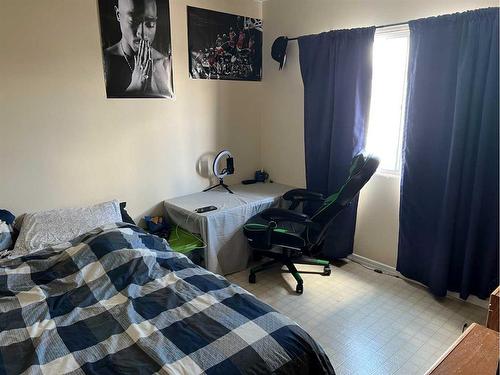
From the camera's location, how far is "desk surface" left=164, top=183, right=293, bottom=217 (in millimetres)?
3030

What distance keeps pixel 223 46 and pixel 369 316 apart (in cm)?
264

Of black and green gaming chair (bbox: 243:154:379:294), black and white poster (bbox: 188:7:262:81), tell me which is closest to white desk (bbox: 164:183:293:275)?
Result: black and green gaming chair (bbox: 243:154:379:294)

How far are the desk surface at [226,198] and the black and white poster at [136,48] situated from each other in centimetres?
94

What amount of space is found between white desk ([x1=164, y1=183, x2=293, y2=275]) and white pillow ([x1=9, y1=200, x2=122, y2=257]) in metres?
0.55

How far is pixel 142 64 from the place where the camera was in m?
2.89

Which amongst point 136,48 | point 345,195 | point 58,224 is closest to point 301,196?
point 345,195

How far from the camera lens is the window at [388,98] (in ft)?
9.50

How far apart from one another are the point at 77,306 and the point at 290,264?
5.67 feet

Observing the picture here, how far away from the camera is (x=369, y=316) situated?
2.53 m

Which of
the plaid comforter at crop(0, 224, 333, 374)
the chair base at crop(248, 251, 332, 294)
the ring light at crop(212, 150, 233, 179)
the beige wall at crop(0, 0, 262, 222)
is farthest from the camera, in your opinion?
the ring light at crop(212, 150, 233, 179)

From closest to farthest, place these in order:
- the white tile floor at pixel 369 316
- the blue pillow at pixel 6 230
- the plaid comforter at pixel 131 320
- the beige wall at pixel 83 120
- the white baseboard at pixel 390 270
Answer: the plaid comforter at pixel 131 320 → the white tile floor at pixel 369 316 → the blue pillow at pixel 6 230 → the beige wall at pixel 83 120 → the white baseboard at pixel 390 270

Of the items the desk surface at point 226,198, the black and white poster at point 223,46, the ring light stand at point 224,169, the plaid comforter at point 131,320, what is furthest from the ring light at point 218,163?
the plaid comforter at point 131,320

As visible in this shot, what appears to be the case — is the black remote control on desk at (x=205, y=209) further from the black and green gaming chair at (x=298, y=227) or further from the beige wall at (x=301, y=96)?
the beige wall at (x=301, y=96)

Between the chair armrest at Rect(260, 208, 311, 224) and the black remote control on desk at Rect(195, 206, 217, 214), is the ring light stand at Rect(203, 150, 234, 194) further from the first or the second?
the chair armrest at Rect(260, 208, 311, 224)
